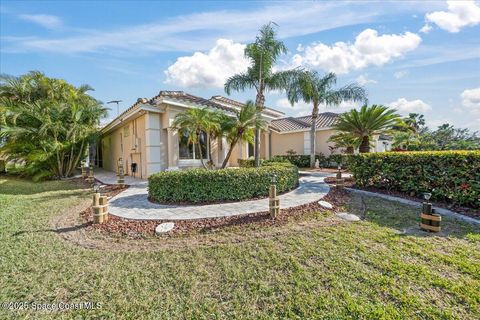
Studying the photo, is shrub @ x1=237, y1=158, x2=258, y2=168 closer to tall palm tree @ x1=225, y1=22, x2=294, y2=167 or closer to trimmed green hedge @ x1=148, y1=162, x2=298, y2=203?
tall palm tree @ x1=225, y1=22, x2=294, y2=167

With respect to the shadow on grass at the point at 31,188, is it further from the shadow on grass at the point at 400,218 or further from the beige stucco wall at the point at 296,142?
the beige stucco wall at the point at 296,142

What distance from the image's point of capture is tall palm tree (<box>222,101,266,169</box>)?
987cm

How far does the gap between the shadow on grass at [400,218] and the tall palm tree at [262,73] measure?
5.35m

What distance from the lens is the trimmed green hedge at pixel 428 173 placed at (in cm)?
650

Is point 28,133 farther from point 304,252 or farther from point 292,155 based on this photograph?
point 292,155

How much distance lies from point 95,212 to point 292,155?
17132mm

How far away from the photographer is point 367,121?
1226cm

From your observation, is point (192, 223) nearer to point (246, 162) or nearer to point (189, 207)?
point (189, 207)

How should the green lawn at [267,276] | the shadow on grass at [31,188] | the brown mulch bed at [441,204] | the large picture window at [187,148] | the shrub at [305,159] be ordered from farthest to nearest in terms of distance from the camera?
the shrub at [305,159]
the large picture window at [187,148]
the shadow on grass at [31,188]
the brown mulch bed at [441,204]
the green lawn at [267,276]

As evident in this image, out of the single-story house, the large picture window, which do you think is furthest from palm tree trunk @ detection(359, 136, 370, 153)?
the large picture window

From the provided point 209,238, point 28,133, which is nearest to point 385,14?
point 209,238

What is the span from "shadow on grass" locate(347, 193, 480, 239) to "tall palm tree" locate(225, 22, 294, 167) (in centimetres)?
535

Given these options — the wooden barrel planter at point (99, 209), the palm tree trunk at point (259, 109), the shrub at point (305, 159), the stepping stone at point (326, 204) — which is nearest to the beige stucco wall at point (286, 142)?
the shrub at point (305, 159)

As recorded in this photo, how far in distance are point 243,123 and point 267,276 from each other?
727cm
